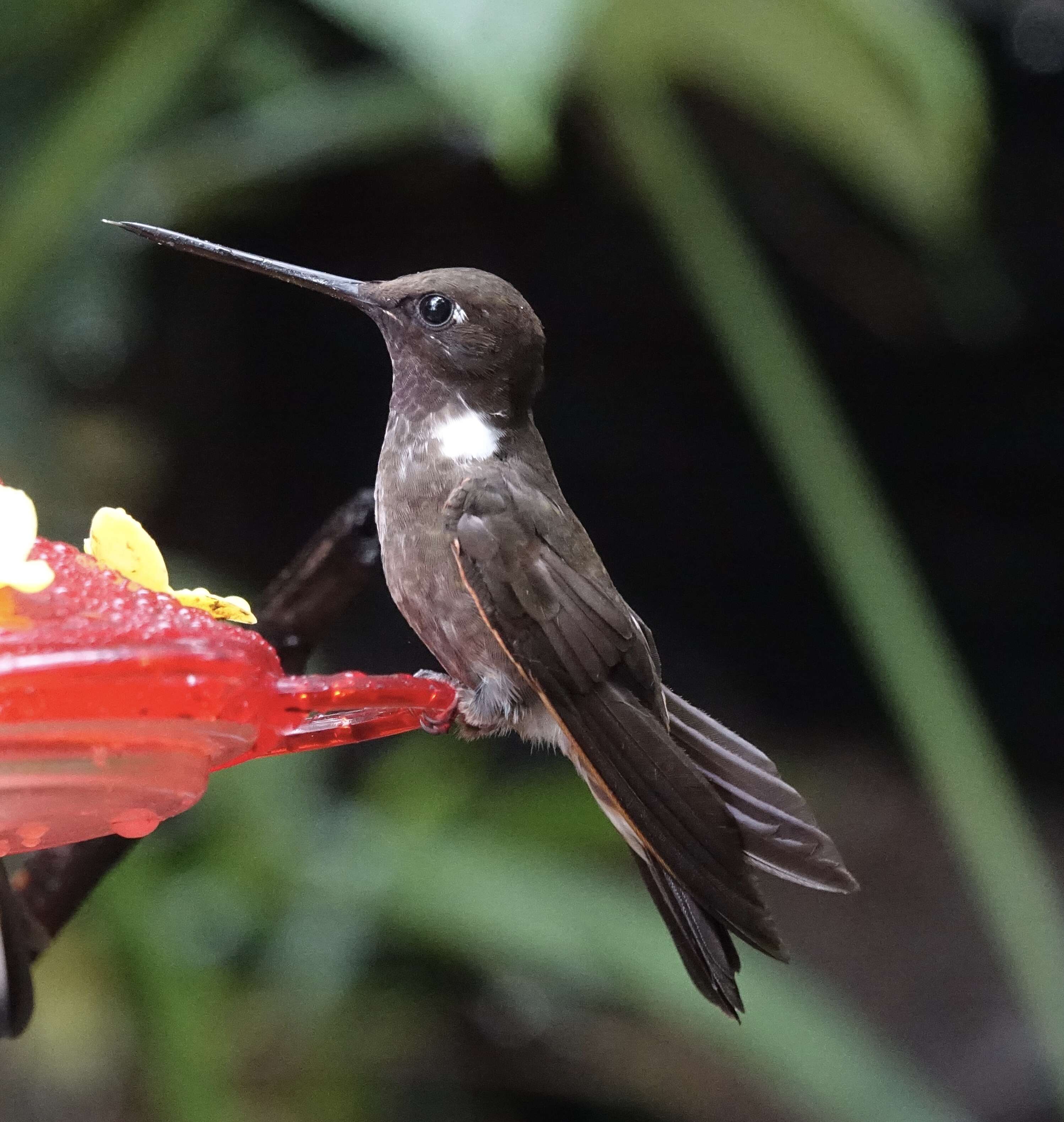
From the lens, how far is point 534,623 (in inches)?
36.4

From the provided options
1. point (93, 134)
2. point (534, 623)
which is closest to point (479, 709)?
point (534, 623)

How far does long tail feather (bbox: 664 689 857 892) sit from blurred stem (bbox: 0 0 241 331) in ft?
3.95

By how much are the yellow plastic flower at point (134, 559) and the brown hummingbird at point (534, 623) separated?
0.16 metres

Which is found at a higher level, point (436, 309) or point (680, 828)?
point (436, 309)

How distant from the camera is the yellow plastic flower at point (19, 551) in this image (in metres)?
0.65

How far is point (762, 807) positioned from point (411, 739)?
153 centimetres

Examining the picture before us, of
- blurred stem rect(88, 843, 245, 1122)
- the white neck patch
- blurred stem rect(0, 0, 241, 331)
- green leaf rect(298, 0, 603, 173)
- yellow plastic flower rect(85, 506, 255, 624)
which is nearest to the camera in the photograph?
yellow plastic flower rect(85, 506, 255, 624)

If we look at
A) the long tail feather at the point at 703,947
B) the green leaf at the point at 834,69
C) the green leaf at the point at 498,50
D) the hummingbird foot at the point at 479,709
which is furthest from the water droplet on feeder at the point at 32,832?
the green leaf at the point at 834,69

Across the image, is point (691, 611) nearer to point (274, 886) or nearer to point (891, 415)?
point (891, 415)

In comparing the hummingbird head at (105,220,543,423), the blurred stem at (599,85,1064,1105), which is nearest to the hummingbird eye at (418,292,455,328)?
the hummingbird head at (105,220,543,423)

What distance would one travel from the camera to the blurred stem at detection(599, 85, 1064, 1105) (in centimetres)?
183

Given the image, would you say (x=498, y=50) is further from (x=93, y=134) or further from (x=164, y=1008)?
(x=164, y=1008)

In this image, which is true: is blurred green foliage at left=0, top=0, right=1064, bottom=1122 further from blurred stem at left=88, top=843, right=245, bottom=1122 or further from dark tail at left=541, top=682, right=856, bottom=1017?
dark tail at left=541, top=682, right=856, bottom=1017

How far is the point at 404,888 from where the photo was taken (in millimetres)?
2016
